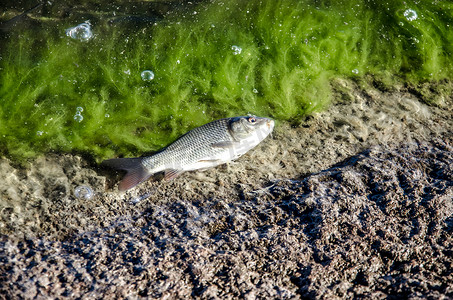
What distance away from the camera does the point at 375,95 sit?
13.9 ft

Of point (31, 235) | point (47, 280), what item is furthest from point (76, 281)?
point (31, 235)

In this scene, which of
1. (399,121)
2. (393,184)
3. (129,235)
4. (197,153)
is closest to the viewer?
(129,235)

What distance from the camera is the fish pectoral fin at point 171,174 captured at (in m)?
3.25

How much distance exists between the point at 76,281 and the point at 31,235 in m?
0.70

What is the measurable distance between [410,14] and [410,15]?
2 cm

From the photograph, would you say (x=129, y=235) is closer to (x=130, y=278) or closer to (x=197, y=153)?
(x=130, y=278)

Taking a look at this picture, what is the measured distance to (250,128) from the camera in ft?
11.6

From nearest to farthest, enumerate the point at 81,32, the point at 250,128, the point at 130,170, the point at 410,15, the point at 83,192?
the point at 83,192 → the point at 130,170 → the point at 250,128 → the point at 81,32 → the point at 410,15

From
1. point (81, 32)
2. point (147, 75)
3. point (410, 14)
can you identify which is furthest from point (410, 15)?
point (81, 32)

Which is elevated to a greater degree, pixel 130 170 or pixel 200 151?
pixel 200 151

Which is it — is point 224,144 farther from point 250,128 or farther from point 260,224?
point 260,224

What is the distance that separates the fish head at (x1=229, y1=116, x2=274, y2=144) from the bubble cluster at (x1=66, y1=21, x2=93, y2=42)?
7.91ft

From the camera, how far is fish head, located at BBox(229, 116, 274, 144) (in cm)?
350

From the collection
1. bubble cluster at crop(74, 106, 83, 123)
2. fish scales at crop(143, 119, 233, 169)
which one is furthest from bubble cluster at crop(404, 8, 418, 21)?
bubble cluster at crop(74, 106, 83, 123)
